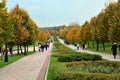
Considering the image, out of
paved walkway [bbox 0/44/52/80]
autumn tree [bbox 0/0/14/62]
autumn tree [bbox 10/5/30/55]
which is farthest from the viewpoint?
autumn tree [bbox 10/5/30/55]

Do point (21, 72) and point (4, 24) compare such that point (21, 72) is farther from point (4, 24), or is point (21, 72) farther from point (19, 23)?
point (19, 23)

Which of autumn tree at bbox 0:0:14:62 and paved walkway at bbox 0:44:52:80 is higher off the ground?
autumn tree at bbox 0:0:14:62

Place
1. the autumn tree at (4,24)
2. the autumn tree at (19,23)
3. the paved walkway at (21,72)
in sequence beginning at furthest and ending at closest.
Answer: the autumn tree at (19,23) → the autumn tree at (4,24) → the paved walkway at (21,72)

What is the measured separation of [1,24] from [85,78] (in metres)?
15.9

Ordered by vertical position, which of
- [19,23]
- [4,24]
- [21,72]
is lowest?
[21,72]

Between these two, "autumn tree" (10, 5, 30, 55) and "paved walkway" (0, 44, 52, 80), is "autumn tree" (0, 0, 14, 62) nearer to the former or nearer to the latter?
"paved walkway" (0, 44, 52, 80)

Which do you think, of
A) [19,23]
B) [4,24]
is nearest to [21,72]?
[4,24]

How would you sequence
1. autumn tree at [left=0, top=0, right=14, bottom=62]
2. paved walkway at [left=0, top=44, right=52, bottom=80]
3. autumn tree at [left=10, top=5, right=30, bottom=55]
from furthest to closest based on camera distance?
autumn tree at [left=10, top=5, right=30, bottom=55] < autumn tree at [left=0, top=0, right=14, bottom=62] < paved walkway at [left=0, top=44, right=52, bottom=80]

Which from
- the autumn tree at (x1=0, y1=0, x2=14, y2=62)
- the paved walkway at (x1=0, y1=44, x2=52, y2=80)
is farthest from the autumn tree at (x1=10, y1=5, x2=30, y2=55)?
the paved walkway at (x1=0, y1=44, x2=52, y2=80)

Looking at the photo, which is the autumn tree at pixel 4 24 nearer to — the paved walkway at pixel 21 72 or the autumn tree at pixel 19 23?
the paved walkway at pixel 21 72

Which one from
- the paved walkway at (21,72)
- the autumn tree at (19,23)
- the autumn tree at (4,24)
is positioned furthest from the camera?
the autumn tree at (19,23)

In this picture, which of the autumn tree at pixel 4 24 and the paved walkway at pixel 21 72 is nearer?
the paved walkway at pixel 21 72

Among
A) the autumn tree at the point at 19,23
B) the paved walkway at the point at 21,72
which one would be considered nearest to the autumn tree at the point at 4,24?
the paved walkway at the point at 21,72

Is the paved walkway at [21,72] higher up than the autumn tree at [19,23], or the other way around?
the autumn tree at [19,23]
